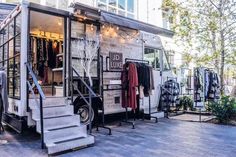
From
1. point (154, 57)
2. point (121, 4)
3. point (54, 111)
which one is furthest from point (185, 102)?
point (54, 111)

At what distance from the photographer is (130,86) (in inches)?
267

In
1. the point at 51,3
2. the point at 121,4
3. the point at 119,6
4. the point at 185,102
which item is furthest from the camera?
the point at 121,4

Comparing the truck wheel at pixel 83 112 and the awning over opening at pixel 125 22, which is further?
the awning over opening at pixel 125 22

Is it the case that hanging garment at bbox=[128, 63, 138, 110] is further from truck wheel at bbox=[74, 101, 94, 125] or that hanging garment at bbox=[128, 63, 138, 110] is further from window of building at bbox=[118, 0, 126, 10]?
window of building at bbox=[118, 0, 126, 10]

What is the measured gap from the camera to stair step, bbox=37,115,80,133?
15.0 feet

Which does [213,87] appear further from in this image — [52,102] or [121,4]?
[121,4]

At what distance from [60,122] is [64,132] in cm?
30

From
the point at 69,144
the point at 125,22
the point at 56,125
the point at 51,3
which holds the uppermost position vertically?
the point at 51,3

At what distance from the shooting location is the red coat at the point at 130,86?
673 cm

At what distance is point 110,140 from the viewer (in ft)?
17.0

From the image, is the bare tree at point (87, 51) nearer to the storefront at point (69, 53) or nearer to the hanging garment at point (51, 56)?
the storefront at point (69, 53)

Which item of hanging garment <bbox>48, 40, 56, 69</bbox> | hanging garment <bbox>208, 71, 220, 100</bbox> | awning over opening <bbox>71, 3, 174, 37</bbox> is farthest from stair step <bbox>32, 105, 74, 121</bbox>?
hanging garment <bbox>208, 71, 220, 100</bbox>

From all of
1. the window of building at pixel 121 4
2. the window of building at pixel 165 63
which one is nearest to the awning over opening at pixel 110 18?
the window of building at pixel 165 63

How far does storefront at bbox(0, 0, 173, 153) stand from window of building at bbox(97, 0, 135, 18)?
307 cm
